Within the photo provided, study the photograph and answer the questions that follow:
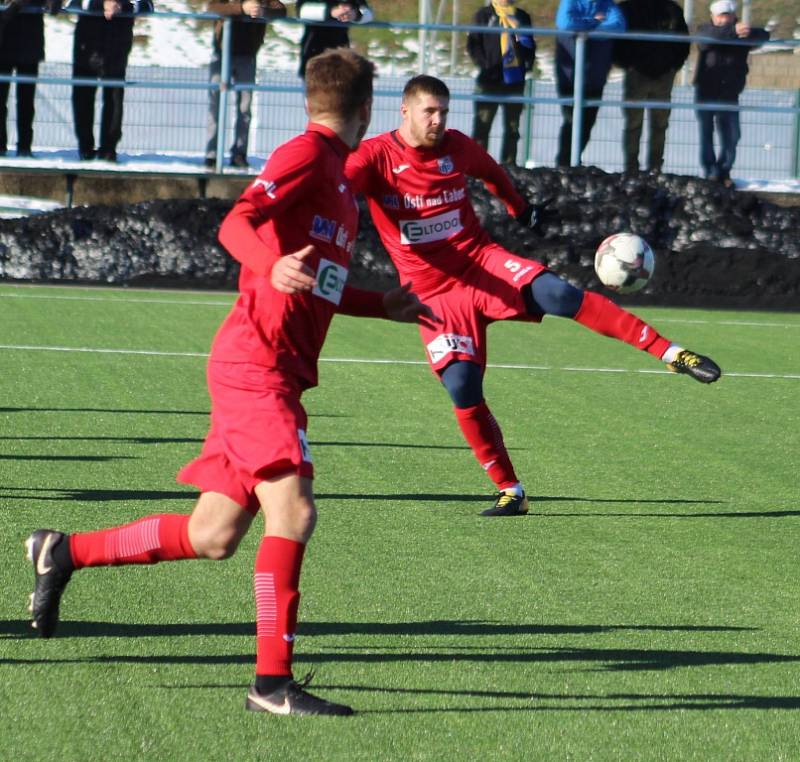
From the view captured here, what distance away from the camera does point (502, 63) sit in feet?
65.5

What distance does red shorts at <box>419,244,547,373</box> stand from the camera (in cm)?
784

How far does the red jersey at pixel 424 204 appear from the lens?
312 inches

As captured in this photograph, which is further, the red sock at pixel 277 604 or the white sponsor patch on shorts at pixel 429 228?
the white sponsor patch on shorts at pixel 429 228

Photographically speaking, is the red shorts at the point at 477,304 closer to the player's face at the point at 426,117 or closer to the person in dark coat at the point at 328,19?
the player's face at the point at 426,117

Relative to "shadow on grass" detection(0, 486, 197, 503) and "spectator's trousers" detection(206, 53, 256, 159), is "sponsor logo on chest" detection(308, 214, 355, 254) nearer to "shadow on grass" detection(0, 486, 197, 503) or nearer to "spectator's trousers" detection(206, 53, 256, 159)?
"shadow on grass" detection(0, 486, 197, 503)

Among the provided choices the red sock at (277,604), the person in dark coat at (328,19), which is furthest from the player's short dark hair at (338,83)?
the person in dark coat at (328,19)

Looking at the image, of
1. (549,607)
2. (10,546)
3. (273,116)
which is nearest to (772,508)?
(549,607)

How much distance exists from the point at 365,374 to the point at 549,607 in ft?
22.8

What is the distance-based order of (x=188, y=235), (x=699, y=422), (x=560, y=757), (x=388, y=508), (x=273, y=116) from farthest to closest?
(x=273, y=116)
(x=188, y=235)
(x=699, y=422)
(x=388, y=508)
(x=560, y=757)

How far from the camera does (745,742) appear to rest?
14.1ft

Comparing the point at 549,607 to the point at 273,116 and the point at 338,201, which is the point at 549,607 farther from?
the point at 273,116

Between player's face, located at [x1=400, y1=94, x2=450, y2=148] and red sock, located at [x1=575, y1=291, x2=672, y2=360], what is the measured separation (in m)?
1.04

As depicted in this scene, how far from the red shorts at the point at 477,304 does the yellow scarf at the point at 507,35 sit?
11897mm

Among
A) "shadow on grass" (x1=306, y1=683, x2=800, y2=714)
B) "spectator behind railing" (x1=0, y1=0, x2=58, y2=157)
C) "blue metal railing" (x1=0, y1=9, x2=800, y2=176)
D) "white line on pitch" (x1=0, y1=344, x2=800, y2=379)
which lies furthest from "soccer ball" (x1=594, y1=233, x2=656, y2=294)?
"spectator behind railing" (x1=0, y1=0, x2=58, y2=157)
